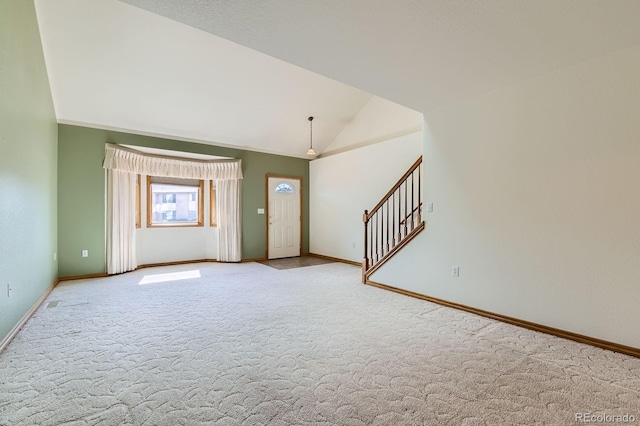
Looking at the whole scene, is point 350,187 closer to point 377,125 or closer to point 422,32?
point 377,125

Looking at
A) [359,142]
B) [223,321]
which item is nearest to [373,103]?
[359,142]

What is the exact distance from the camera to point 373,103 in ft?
19.9

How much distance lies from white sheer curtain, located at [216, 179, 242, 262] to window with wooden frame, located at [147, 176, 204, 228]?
0.52 metres

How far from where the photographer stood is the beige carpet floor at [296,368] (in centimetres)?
164

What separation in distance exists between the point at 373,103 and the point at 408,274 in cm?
384

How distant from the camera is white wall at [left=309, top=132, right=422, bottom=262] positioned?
5.45 metres

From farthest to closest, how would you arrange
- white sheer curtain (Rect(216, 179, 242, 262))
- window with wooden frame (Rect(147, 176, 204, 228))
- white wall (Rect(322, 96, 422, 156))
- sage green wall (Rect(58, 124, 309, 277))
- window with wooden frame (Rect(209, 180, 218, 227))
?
window with wooden frame (Rect(209, 180, 218, 227)) < white sheer curtain (Rect(216, 179, 242, 262)) < window with wooden frame (Rect(147, 176, 204, 228)) < white wall (Rect(322, 96, 422, 156)) < sage green wall (Rect(58, 124, 309, 277))

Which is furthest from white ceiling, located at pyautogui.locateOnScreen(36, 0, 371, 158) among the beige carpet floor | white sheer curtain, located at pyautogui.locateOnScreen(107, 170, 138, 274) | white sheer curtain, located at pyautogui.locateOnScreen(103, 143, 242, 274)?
the beige carpet floor

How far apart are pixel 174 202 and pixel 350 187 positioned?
13.2 feet

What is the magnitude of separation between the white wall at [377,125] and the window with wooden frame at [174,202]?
3.46 meters

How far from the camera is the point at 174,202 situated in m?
6.37

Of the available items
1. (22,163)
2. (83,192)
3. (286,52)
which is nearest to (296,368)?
(286,52)

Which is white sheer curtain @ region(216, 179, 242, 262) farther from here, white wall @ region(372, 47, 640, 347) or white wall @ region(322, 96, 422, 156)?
white wall @ region(372, 47, 640, 347)

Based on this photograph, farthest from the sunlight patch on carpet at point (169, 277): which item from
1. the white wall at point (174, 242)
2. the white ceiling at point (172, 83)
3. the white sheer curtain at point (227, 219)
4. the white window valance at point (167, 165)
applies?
the white ceiling at point (172, 83)
